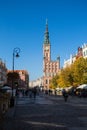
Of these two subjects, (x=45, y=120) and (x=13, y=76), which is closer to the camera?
(x=45, y=120)

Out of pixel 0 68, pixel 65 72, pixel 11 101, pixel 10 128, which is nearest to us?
pixel 10 128

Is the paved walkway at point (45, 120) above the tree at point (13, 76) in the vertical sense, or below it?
below

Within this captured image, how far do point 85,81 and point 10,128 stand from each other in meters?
70.2

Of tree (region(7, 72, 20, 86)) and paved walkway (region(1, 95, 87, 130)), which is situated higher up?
tree (region(7, 72, 20, 86))

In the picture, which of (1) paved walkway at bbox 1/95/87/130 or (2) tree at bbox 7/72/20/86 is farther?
(2) tree at bbox 7/72/20/86

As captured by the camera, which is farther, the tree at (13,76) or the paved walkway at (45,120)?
the tree at (13,76)

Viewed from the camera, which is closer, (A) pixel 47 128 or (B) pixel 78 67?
(A) pixel 47 128

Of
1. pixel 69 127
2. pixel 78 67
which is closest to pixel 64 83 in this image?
pixel 78 67

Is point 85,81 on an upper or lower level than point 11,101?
upper

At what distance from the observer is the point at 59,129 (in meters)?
15.5

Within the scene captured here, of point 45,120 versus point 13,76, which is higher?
point 13,76

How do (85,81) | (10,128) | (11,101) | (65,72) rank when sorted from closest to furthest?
(10,128), (11,101), (85,81), (65,72)

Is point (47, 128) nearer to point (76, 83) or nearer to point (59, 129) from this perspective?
point (59, 129)

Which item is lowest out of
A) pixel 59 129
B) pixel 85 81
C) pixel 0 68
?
pixel 59 129
